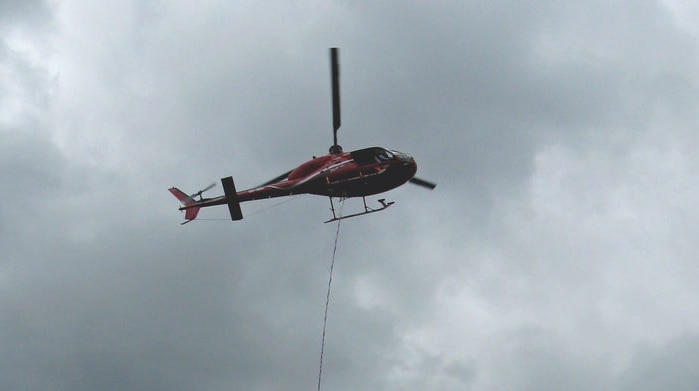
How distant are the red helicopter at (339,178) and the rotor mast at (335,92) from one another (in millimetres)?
65

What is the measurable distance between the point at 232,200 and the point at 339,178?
274 inches

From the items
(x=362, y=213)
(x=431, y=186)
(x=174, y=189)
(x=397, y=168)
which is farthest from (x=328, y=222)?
(x=174, y=189)

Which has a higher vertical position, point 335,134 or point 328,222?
point 335,134

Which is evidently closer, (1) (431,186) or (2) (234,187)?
(2) (234,187)

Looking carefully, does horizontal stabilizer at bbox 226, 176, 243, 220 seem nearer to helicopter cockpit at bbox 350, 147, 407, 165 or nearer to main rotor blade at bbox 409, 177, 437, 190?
helicopter cockpit at bbox 350, 147, 407, 165

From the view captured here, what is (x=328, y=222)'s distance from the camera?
45156 mm

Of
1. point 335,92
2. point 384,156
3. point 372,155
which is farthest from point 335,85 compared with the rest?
point 384,156

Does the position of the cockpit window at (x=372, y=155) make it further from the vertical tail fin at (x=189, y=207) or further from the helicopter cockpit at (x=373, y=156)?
the vertical tail fin at (x=189, y=207)

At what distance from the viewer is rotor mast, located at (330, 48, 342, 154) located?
41125 millimetres

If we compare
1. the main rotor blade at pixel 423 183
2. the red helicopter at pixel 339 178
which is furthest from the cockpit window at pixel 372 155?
the main rotor blade at pixel 423 183

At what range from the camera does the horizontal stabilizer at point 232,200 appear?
4659 centimetres

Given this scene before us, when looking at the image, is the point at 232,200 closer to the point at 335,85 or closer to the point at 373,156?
the point at 373,156

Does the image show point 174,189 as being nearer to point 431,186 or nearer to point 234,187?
point 234,187

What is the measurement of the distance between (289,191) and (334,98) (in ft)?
24.2
